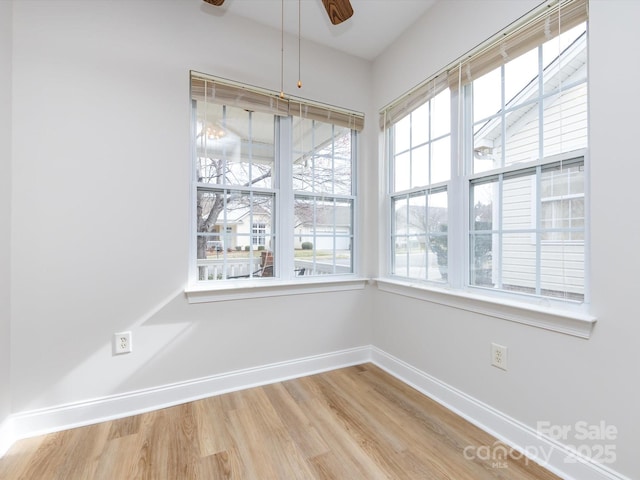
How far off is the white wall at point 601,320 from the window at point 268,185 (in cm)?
125

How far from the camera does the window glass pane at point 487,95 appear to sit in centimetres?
183

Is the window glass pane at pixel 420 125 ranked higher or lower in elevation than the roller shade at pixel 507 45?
lower

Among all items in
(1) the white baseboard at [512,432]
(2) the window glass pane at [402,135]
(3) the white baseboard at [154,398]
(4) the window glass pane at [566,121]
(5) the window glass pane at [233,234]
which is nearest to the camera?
(1) the white baseboard at [512,432]

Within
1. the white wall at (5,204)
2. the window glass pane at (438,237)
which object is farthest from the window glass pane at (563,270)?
the white wall at (5,204)

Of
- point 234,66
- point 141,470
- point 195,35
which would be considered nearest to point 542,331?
point 141,470

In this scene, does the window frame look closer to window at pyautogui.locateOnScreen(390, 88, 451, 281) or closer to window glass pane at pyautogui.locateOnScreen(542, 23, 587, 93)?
window at pyautogui.locateOnScreen(390, 88, 451, 281)

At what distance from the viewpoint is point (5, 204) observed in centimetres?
162

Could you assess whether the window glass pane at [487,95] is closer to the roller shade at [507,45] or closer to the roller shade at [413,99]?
the roller shade at [507,45]

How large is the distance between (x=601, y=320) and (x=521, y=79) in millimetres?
1360

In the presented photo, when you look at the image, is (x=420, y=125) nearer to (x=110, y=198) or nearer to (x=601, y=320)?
(x=601, y=320)

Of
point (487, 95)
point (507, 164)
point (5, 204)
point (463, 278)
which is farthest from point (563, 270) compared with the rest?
point (5, 204)

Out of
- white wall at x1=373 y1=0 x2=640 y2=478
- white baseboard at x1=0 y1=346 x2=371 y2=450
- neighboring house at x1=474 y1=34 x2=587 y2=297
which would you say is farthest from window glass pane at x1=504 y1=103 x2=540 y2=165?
white baseboard at x1=0 y1=346 x2=371 y2=450

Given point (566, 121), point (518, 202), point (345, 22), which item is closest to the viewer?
point (566, 121)

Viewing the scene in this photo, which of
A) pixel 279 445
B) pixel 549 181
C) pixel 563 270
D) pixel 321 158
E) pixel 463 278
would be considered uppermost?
pixel 321 158
